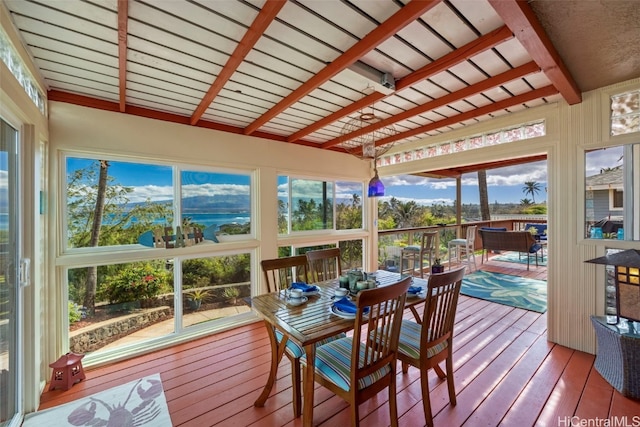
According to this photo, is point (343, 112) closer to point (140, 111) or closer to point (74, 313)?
point (140, 111)

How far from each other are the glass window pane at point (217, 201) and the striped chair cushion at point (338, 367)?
2112 mm

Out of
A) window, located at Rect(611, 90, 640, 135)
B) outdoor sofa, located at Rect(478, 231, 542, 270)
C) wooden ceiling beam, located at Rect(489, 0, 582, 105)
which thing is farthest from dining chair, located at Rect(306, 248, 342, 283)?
outdoor sofa, located at Rect(478, 231, 542, 270)

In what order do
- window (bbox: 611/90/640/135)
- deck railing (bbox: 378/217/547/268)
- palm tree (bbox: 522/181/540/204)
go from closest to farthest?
window (bbox: 611/90/640/135) < deck railing (bbox: 378/217/547/268) < palm tree (bbox: 522/181/540/204)

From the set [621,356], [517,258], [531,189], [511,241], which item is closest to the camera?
[621,356]

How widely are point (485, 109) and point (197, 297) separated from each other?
3994mm

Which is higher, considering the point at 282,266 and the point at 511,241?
the point at 282,266

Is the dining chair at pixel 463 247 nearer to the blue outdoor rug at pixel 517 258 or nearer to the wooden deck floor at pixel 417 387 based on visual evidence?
the blue outdoor rug at pixel 517 258

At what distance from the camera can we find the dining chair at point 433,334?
5.70 feet

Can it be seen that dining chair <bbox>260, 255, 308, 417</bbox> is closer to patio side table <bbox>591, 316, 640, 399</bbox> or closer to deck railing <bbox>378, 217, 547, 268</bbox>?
patio side table <bbox>591, 316, 640, 399</bbox>

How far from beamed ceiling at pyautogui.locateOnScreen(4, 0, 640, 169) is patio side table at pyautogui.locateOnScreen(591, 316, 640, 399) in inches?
79.8

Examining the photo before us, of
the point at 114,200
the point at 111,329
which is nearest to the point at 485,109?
the point at 114,200

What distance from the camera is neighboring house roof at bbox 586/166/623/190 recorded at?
246 cm

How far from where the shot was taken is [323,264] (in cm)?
295

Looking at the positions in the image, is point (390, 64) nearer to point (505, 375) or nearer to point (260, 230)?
point (260, 230)
